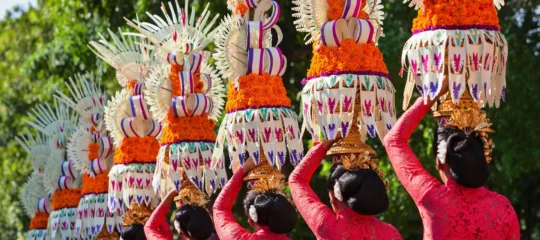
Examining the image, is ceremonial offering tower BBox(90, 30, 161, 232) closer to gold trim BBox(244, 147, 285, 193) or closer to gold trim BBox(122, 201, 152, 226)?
gold trim BBox(122, 201, 152, 226)

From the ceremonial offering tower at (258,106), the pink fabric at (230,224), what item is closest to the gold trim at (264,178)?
the ceremonial offering tower at (258,106)

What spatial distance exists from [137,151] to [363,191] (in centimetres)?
521

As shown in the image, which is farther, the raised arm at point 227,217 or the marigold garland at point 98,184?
the marigold garland at point 98,184

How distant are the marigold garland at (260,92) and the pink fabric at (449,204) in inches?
96.7

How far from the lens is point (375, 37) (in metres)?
8.18

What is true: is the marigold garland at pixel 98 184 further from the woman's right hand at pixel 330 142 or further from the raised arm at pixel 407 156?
the raised arm at pixel 407 156

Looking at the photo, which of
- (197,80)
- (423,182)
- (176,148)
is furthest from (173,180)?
(423,182)

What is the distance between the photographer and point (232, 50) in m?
9.48

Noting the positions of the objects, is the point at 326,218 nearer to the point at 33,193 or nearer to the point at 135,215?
the point at 135,215

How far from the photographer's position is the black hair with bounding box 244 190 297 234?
8461 mm

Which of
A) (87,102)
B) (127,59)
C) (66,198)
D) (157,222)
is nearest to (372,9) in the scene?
(157,222)

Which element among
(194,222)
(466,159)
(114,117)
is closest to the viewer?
(466,159)

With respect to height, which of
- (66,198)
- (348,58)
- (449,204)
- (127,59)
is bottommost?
(66,198)

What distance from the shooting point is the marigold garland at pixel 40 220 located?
16375mm
